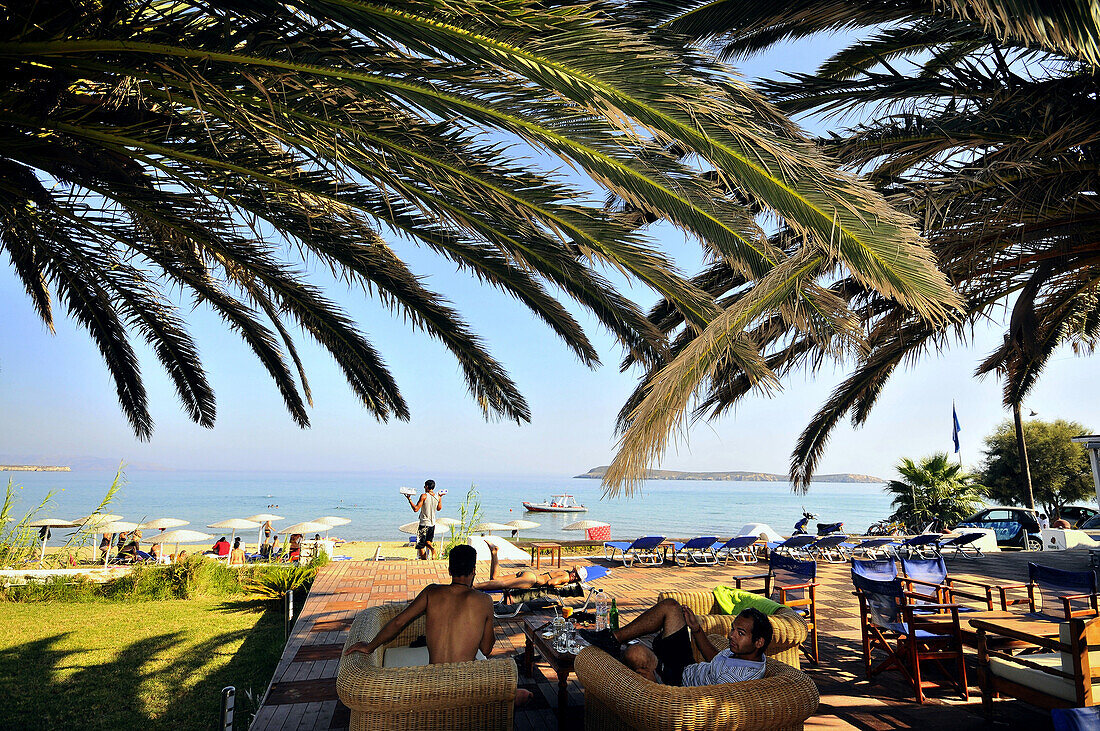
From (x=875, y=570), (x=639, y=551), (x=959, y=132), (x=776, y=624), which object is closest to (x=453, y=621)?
(x=776, y=624)

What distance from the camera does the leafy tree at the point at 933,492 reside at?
20.4 m

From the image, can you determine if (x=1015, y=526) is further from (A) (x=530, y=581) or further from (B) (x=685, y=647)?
(B) (x=685, y=647)

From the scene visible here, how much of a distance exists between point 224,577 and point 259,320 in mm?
7545

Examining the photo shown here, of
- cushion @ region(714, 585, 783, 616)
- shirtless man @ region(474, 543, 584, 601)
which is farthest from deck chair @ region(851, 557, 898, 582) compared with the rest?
shirtless man @ region(474, 543, 584, 601)

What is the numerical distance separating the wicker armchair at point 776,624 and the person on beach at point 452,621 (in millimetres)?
1617

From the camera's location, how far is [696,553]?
12.6 m

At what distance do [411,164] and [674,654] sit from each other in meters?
3.53

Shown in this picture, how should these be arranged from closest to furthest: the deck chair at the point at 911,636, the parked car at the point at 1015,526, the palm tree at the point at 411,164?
the palm tree at the point at 411,164, the deck chair at the point at 911,636, the parked car at the point at 1015,526

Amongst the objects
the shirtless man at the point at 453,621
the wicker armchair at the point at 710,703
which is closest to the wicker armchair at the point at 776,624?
the wicker armchair at the point at 710,703

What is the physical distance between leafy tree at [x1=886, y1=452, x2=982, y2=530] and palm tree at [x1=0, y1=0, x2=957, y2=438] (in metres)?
20.3

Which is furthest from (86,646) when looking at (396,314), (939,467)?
(939,467)

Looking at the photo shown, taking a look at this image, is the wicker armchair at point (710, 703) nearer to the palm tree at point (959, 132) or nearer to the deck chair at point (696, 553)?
the palm tree at point (959, 132)

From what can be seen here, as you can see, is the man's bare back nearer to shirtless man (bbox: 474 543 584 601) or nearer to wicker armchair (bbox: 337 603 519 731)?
wicker armchair (bbox: 337 603 519 731)

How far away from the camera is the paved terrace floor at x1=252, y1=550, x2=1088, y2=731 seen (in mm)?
3941
